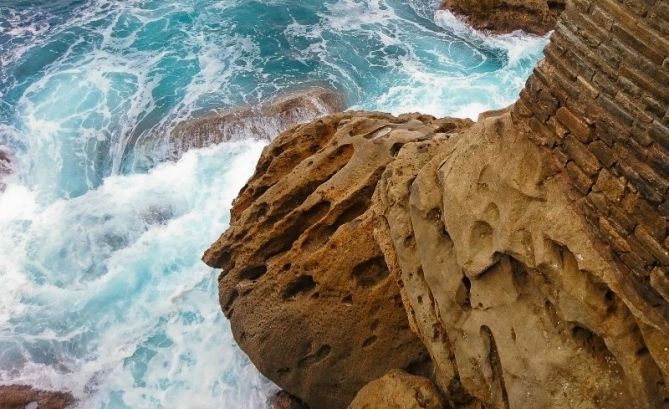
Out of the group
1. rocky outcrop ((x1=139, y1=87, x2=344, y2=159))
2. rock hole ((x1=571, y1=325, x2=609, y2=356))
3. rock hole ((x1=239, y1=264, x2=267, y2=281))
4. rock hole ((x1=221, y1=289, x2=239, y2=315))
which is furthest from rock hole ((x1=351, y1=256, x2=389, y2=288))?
rocky outcrop ((x1=139, y1=87, x2=344, y2=159))

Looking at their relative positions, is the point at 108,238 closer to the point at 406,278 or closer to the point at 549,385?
the point at 406,278

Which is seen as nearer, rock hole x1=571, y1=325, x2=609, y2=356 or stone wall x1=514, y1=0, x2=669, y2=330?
stone wall x1=514, y1=0, x2=669, y2=330

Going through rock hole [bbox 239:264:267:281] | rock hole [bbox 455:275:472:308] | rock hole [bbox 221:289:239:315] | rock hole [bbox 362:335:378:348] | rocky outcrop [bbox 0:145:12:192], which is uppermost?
rock hole [bbox 455:275:472:308]

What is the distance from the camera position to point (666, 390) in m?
3.93

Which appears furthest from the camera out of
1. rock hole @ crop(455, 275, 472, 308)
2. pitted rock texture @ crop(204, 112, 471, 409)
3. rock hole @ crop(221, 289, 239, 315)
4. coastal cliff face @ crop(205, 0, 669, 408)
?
rock hole @ crop(221, 289, 239, 315)

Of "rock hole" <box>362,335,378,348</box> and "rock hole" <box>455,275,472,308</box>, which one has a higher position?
"rock hole" <box>455,275,472,308</box>

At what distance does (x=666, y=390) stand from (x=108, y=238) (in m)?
10.5

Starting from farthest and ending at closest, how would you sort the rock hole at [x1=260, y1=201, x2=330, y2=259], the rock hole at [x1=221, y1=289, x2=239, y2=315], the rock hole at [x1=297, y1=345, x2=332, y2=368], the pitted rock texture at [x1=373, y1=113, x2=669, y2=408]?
the rock hole at [x1=221, y1=289, x2=239, y2=315]
the rock hole at [x1=260, y1=201, x2=330, y2=259]
the rock hole at [x1=297, y1=345, x2=332, y2=368]
the pitted rock texture at [x1=373, y1=113, x2=669, y2=408]

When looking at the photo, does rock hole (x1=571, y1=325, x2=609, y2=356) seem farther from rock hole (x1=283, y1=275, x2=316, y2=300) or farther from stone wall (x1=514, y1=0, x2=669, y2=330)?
rock hole (x1=283, y1=275, x2=316, y2=300)

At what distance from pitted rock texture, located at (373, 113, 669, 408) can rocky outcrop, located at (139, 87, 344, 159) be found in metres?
8.73

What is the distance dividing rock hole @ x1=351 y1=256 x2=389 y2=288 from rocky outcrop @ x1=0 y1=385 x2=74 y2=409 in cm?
544

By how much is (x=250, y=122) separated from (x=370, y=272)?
27.5 ft

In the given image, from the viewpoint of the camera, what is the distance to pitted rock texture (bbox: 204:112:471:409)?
689 cm

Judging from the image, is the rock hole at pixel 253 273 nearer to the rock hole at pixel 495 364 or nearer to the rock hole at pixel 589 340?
the rock hole at pixel 495 364
